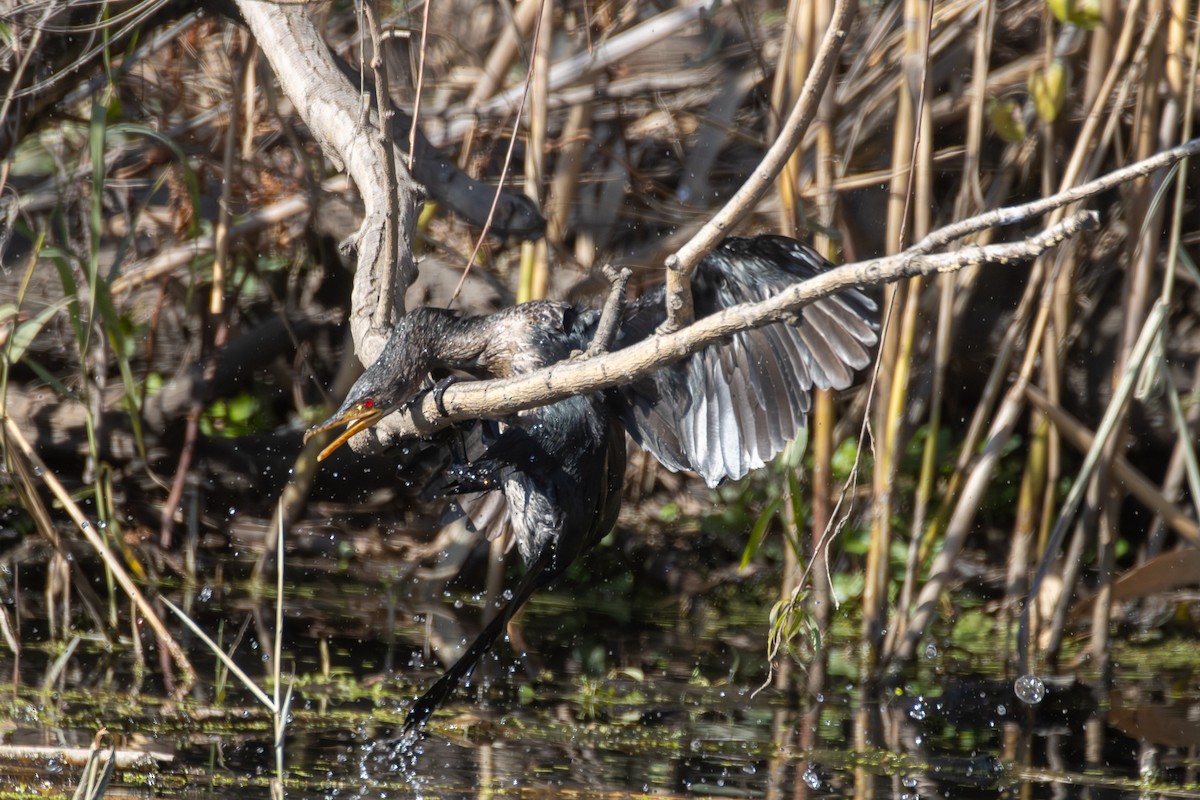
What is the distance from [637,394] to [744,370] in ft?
0.81

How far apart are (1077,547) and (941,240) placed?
230 centimetres

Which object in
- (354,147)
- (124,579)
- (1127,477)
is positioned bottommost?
(124,579)

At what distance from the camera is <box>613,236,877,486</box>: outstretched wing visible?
2639 millimetres

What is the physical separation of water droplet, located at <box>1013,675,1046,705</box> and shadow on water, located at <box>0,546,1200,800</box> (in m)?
0.02

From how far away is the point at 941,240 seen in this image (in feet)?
4.76

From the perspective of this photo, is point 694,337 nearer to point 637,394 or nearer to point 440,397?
point 440,397

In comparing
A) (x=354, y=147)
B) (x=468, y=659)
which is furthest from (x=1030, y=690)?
(x=354, y=147)

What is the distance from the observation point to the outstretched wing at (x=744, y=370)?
2.64 meters

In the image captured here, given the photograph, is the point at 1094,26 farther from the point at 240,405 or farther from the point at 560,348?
the point at 240,405

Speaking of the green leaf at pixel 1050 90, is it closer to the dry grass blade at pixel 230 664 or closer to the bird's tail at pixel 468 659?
the bird's tail at pixel 468 659

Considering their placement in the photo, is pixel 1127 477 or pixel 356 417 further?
pixel 1127 477

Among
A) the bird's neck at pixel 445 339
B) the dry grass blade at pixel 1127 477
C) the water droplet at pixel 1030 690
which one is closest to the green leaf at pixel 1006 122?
the dry grass blade at pixel 1127 477

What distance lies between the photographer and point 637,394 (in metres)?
2.83

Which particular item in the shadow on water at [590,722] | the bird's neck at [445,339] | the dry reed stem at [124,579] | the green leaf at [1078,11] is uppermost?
the green leaf at [1078,11]
